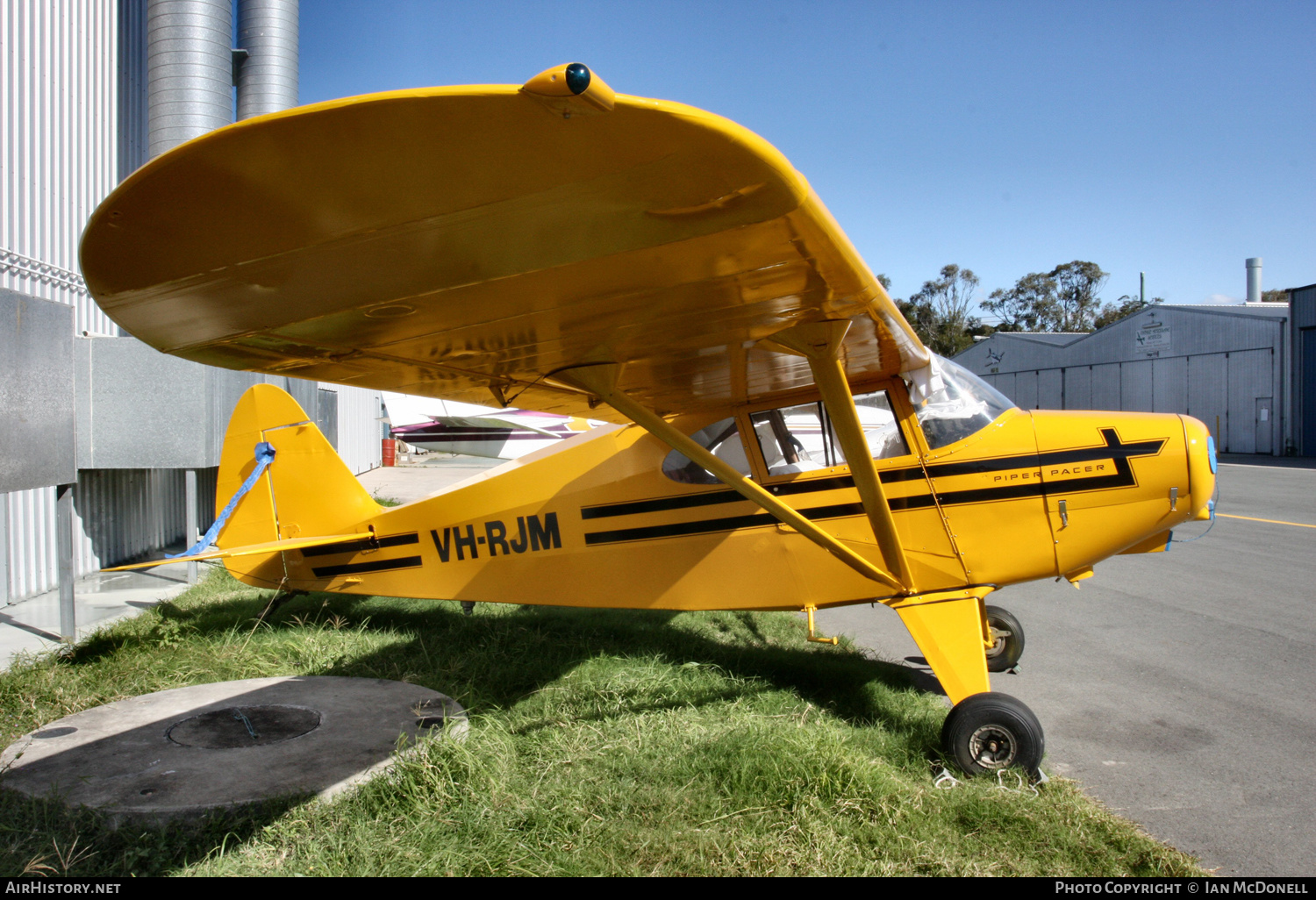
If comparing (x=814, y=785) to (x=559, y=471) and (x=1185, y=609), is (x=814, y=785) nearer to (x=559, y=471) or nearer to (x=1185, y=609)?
(x=559, y=471)

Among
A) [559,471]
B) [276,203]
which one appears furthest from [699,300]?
[559,471]

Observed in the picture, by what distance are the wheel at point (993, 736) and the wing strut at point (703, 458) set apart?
776 mm

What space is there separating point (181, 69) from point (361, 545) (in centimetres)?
629

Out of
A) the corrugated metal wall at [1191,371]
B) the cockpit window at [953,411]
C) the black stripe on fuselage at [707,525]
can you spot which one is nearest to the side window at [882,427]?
the cockpit window at [953,411]

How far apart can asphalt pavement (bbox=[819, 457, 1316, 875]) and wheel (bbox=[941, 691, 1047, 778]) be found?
0.38 meters

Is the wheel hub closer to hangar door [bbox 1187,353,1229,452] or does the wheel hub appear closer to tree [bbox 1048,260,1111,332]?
hangar door [bbox 1187,353,1229,452]

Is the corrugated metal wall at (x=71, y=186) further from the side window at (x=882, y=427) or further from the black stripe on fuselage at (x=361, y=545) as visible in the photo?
the side window at (x=882, y=427)

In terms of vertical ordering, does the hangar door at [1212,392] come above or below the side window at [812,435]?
above

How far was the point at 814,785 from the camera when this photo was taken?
10.2 ft

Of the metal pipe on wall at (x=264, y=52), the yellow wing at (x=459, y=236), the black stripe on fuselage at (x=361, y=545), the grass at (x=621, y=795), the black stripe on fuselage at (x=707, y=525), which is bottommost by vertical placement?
the grass at (x=621, y=795)

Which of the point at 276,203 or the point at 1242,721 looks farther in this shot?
the point at 1242,721

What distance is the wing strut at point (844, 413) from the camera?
118 inches

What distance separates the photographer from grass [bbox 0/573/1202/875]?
269 cm

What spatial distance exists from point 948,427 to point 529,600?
2801 millimetres
